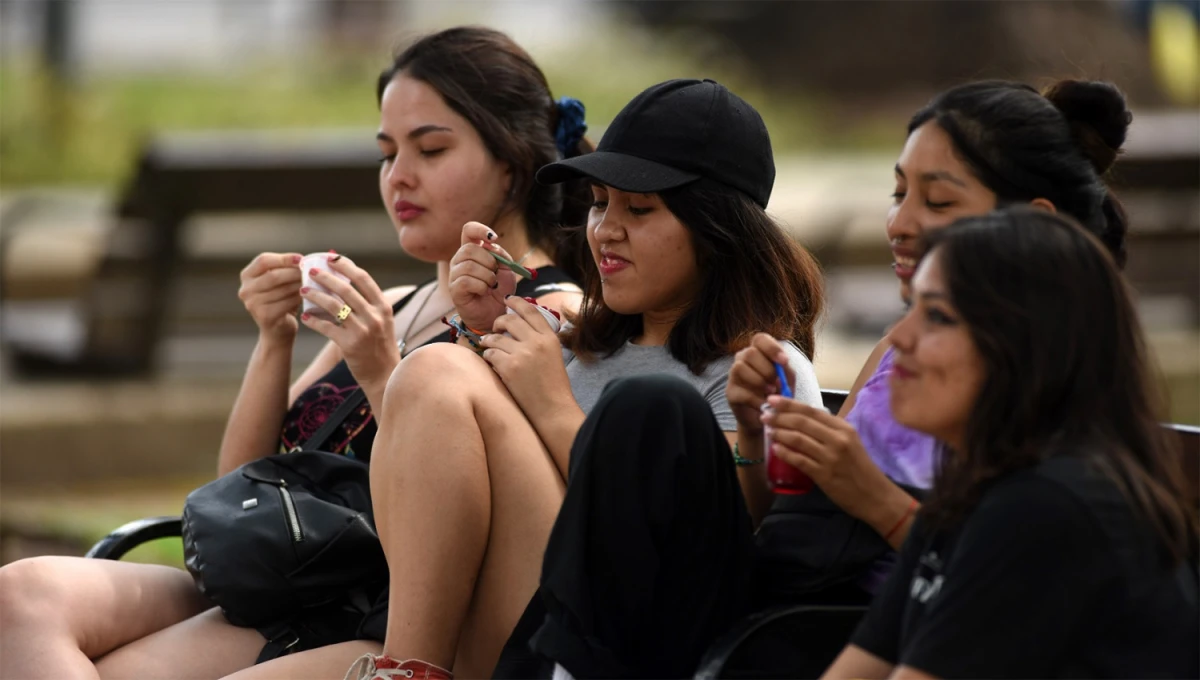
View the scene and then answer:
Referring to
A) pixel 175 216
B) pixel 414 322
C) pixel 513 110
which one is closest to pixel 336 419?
pixel 414 322

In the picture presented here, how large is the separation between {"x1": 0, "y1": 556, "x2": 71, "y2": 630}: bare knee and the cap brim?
4.16 ft

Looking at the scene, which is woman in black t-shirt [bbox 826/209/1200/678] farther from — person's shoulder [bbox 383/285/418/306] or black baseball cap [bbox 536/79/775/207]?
person's shoulder [bbox 383/285/418/306]

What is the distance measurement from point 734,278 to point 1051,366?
1.00 metres

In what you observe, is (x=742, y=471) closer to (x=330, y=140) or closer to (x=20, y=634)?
(x=20, y=634)

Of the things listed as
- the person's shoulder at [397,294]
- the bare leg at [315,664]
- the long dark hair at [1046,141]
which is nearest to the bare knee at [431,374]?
the bare leg at [315,664]

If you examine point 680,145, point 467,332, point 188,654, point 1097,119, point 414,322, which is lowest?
point 188,654

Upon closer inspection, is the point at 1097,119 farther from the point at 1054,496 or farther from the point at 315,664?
the point at 315,664

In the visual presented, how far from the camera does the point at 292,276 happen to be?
3449 mm

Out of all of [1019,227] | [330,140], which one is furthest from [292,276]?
[330,140]

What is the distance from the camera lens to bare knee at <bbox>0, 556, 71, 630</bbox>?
9.66 feet

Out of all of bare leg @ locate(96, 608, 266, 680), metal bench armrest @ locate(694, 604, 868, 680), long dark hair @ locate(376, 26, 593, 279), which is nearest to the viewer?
metal bench armrest @ locate(694, 604, 868, 680)

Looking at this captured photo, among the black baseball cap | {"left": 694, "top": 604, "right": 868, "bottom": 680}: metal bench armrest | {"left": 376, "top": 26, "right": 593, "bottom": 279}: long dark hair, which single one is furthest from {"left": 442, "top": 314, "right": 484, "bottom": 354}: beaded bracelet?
{"left": 694, "top": 604, "right": 868, "bottom": 680}: metal bench armrest

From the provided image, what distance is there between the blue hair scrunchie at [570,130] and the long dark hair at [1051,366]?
1665 millimetres

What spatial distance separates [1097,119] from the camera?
2727 millimetres
